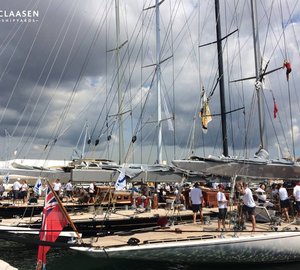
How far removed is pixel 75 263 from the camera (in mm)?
13172

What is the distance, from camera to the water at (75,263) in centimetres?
1130

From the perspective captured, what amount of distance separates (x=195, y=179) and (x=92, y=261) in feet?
18.7

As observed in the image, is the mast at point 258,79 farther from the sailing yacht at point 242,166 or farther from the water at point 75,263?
the water at point 75,263

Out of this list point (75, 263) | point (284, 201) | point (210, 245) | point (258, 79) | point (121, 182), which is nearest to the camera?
point (210, 245)

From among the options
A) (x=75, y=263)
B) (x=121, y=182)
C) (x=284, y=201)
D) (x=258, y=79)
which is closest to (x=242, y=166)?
(x=284, y=201)

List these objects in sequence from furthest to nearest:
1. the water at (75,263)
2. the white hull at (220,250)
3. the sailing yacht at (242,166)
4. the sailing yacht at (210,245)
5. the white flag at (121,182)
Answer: the white flag at (121,182)
the sailing yacht at (242,166)
the water at (75,263)
the sailing yacht at (210,245)
the white hull at (220,250)

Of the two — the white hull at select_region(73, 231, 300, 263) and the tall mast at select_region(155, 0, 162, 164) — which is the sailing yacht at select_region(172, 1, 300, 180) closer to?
the white hull at select_region(73, 231, 300, 263)

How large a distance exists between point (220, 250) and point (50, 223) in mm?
5484

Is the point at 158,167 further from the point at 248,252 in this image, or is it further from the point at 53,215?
the point at 53,215

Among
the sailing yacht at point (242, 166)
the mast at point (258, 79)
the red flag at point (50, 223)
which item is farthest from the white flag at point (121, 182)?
the red flag at point (50, 223)

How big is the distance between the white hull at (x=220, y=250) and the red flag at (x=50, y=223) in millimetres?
2437

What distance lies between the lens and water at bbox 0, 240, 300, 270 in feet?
37.1

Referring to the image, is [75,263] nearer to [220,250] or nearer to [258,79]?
[220,250]

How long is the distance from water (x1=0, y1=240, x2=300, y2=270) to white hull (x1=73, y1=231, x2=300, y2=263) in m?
0.27
